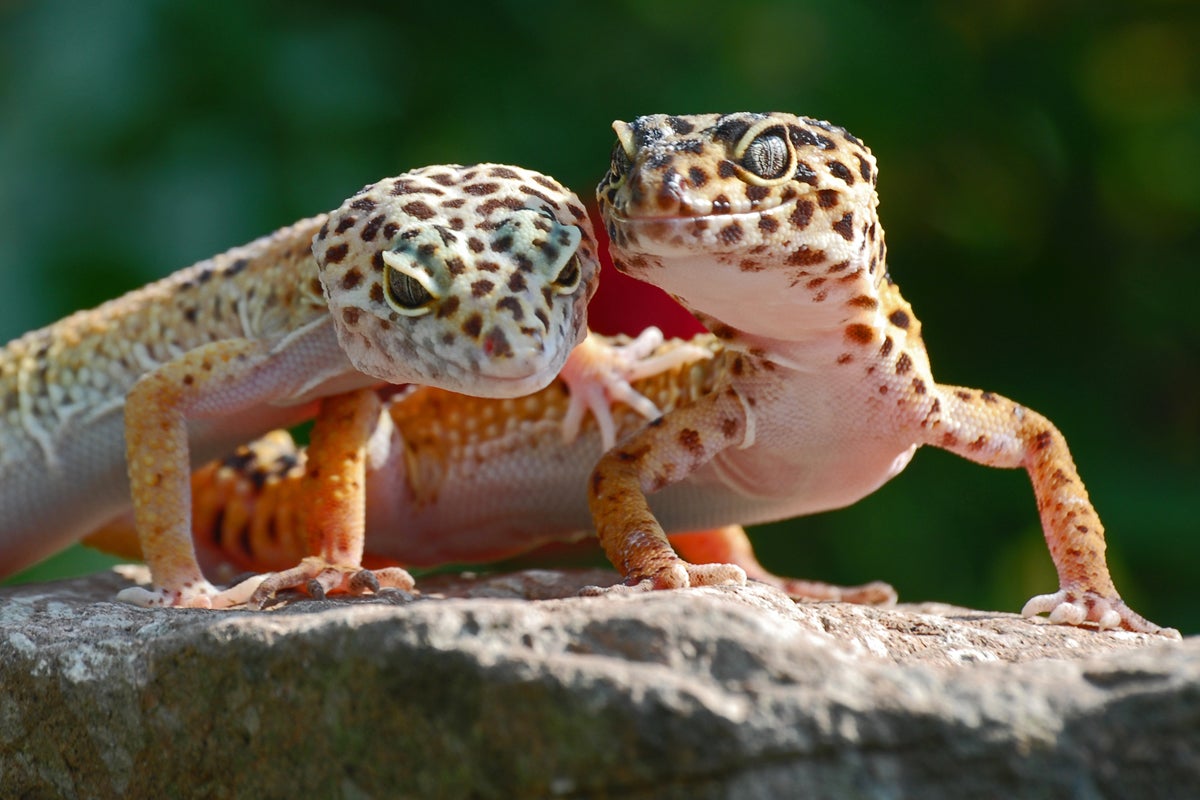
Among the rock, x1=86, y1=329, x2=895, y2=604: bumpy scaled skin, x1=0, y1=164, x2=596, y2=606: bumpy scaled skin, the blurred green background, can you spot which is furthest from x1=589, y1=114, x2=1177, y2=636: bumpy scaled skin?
the blurred green background

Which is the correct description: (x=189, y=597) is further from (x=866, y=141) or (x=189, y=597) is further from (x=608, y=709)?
(x=866, y=141)

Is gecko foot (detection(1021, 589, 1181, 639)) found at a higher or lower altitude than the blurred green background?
lower

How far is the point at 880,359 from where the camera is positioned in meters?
3.04

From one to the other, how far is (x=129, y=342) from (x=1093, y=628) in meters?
2.59

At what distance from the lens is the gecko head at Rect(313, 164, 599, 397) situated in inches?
101

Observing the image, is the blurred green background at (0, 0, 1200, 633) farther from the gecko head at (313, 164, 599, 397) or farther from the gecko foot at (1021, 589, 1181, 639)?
the gecko foot at (1021, 589, 1181, 639)

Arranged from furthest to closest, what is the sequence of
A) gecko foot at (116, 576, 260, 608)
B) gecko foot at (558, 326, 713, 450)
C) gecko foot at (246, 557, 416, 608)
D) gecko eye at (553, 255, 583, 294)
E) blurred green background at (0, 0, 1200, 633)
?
blurred green background at (0, 0, 1200, 633) → gecko foot at (558, 326, 713, 450) → gecko foot at (116, 576, 260, 608) → gecko foot at (246, 557, 416, 608) → gecko eye at (553, 255, 583, 294)

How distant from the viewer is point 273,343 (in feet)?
11.1

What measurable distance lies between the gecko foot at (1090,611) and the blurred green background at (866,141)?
7.63ft

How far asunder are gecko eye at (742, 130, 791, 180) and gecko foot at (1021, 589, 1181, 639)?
41.8 inches

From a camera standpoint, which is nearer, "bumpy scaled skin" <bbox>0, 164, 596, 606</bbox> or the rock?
the rock

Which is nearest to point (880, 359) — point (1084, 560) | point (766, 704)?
point (1084, 560)

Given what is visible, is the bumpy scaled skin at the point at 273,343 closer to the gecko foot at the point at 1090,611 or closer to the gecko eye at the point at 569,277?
the gecko eye at the point at 569,277

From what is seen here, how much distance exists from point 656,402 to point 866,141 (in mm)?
1875
